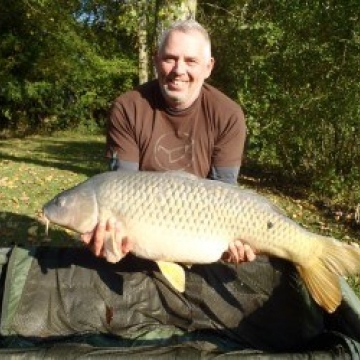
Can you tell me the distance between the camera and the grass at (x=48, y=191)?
3613 mm

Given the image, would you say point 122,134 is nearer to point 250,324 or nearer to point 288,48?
point 250,324

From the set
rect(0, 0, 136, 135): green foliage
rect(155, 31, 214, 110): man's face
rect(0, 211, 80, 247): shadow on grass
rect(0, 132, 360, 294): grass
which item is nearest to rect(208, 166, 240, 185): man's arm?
rect(155, 31, 214, 110): man's face

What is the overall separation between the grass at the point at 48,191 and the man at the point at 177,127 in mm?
992

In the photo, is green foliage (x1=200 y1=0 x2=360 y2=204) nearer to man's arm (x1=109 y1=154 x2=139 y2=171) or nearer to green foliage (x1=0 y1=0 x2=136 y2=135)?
man's arm (x1=109 y1=154 x2=139 y2=171)

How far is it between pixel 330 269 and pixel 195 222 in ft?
1.42

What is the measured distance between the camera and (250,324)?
2.22 metres

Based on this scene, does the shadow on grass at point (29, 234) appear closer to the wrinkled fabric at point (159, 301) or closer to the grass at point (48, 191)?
the grass at point (48, 191)

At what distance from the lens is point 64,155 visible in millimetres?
8750

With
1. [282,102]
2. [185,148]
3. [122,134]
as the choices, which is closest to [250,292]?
[185,148]

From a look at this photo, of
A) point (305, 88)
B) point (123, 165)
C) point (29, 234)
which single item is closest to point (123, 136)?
point (123, 165)

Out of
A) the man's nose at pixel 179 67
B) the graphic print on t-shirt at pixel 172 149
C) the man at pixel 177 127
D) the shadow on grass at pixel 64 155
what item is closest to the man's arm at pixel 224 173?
the man at pixel 177 127

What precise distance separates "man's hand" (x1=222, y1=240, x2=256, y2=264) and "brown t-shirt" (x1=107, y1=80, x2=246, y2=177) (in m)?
0.44

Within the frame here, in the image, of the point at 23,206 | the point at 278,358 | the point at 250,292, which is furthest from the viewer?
the point at 23,206

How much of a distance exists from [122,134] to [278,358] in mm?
953
